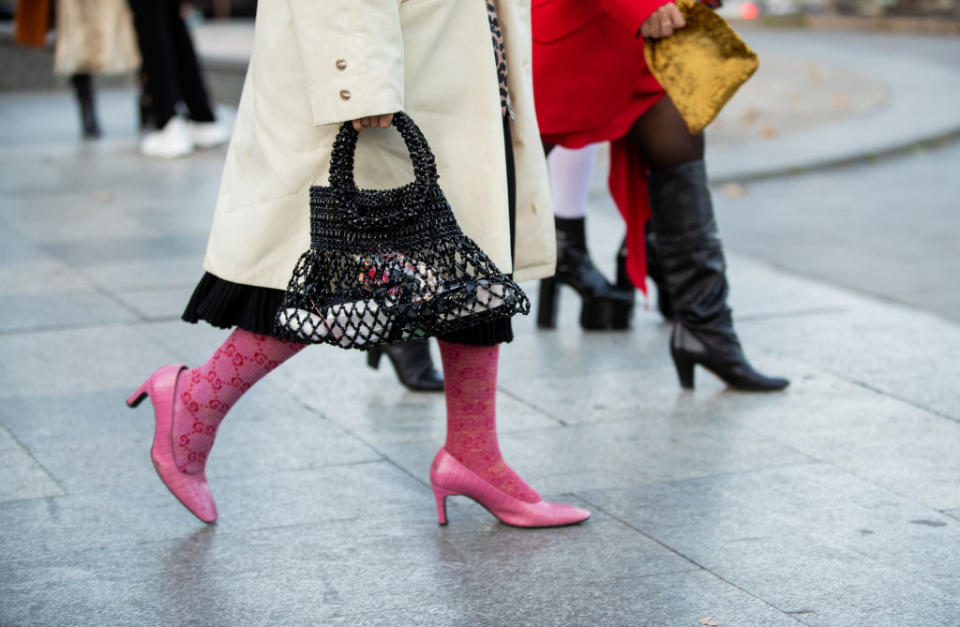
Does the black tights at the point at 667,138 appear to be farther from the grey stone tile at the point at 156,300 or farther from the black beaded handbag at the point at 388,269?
the grey stone tile at the point at 156,300

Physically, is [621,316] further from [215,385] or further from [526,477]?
[215,385]

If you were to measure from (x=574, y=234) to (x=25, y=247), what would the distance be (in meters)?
2.84

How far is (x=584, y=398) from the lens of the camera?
421 cm

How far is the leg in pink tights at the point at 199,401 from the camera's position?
2973 millimetres

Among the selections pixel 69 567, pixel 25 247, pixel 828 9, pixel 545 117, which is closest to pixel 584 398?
pixel 545 117

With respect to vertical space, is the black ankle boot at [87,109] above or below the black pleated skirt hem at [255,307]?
below

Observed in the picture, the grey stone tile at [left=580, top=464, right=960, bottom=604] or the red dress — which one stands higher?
the red dress

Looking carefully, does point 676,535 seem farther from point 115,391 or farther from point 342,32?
point 115,391

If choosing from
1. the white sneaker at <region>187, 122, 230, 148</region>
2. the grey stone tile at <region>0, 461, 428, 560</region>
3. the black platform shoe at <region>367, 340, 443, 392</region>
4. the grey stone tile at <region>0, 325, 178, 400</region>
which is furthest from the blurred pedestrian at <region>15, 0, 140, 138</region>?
the grey stone tile at <region>0, 461, 428, 560</region>

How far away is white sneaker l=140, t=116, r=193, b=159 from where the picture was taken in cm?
927

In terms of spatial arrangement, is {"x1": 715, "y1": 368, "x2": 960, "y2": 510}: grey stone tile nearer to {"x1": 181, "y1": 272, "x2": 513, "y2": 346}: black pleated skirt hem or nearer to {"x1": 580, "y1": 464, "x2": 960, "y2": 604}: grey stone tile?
{"x1": 580, "y1": 464, "x2": 960, "y2": 604}: grey stone tile

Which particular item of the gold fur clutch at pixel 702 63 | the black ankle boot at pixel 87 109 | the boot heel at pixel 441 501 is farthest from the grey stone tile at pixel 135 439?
the black ankle boot at pixel 87 109

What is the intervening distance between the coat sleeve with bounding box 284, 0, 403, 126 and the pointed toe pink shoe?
0.85 meters

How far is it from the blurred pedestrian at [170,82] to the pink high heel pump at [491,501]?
661 cm
